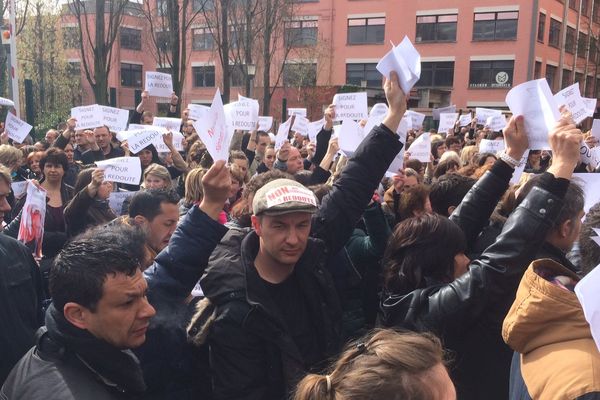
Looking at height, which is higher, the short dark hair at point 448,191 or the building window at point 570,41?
the building window at point 570,41

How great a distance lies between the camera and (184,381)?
87.7 inches

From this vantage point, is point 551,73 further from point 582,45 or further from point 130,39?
point 130,39

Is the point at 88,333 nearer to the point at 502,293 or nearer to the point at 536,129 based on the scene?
the point at 502,293

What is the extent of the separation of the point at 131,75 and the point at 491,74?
1049 inches

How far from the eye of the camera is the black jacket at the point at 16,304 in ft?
8.38

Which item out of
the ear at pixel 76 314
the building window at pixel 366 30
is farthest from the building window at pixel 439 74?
the ear at pixel 76 314

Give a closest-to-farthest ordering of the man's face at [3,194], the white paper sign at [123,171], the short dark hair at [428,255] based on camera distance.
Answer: the short dark hair at [428,255] < the man's face at [3,194] < the white paper sign at [123,171]

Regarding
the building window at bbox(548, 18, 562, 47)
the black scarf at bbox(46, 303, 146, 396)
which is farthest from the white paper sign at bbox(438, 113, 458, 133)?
the building window at bbox(548, 18, 562, 47)

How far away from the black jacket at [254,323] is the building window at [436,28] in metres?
36.0

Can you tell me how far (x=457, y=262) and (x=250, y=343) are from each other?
94 centimetres

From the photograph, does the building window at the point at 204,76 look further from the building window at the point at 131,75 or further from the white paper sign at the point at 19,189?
the white paper sign at the point at 19,189

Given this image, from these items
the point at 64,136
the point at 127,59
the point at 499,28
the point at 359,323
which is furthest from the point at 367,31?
the point at 359,323

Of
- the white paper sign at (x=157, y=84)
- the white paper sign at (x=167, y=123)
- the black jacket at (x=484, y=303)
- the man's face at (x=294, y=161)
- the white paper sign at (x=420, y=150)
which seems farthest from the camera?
the white paper sign at (x=157, y=84)

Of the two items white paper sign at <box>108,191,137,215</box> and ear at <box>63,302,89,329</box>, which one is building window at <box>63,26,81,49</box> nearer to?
white paper sign at <box>108,191,137,215</box>
